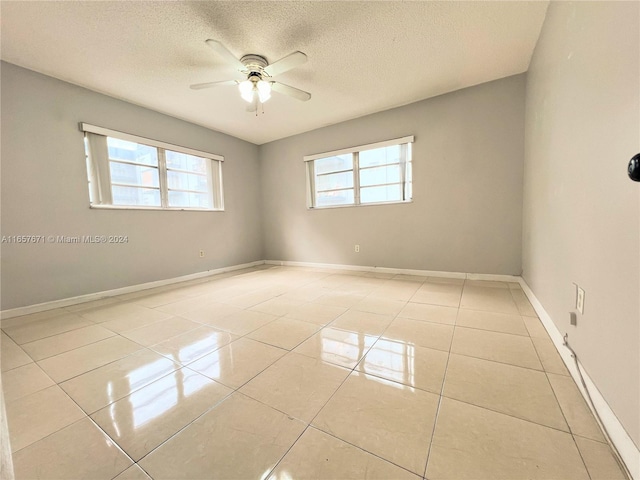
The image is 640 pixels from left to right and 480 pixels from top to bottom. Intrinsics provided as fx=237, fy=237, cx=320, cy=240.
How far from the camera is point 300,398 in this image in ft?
3.78

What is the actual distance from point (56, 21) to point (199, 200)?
2.52m

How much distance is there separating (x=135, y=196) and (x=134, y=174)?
1.01ft

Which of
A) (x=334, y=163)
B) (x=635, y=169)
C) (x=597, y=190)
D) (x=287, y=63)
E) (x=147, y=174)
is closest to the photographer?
(x=635, y=169)

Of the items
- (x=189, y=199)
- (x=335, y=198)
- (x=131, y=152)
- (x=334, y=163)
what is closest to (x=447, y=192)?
(x=335, y=198)

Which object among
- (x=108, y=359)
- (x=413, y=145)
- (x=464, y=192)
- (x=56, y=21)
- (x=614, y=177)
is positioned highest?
(x=56, y=21)

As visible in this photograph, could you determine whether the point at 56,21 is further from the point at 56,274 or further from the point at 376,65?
the point at 376,65

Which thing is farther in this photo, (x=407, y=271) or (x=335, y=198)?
(x=335, y=198)

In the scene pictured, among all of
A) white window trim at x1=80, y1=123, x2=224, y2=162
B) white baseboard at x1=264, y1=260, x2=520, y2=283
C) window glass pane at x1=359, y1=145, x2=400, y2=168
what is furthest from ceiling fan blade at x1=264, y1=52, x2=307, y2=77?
white baseboard at x1=264, y1=260, x2=520, y2=283

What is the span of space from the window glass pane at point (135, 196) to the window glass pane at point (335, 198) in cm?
265

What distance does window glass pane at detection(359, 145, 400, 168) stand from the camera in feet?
12.2

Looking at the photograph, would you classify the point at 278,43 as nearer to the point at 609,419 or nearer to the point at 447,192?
the point at 447,192

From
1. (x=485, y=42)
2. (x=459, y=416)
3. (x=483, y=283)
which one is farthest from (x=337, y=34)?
(x=483, y=283)

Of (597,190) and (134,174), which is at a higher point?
(134,174)

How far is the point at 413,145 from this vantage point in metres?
3.53
